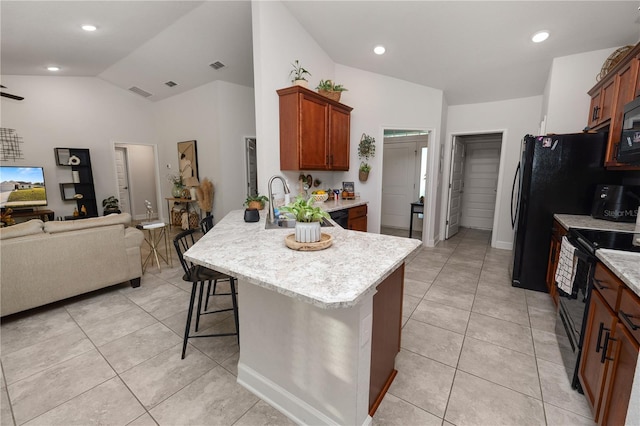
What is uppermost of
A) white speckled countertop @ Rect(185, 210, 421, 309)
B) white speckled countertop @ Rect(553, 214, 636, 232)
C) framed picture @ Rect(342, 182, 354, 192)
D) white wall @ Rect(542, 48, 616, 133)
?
white wall @ Rect(542, 48, 616, 133)

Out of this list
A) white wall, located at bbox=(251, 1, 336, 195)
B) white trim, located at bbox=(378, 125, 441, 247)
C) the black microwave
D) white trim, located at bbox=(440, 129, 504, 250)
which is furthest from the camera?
white trim, located at bbox=(440, 129, 504, 250)

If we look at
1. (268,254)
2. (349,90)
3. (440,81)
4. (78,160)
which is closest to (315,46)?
(349,90)

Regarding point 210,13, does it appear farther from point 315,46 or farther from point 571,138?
point 571,138

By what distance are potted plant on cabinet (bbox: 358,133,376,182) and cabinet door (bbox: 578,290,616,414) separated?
3.27 meters

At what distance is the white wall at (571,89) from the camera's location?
3.09 metres

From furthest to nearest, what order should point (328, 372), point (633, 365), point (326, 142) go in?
point (326, 142)
point (328, 372)
point (633, 365)

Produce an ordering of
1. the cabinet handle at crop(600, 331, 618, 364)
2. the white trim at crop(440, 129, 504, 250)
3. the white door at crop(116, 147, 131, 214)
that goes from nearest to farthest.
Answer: the cabinet handle at crop(600, 331, 618, 364)
the white trim at crop(440, 129, 504, 250)
the white door at crop(116, 147, 131, 214)

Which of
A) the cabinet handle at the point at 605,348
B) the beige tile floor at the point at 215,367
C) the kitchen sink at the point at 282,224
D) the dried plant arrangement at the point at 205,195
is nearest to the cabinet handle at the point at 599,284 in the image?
the cabinet handle at the point at 605,348

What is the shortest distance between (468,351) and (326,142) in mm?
2868

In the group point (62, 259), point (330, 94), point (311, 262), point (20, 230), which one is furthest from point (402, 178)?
point (20, 230)

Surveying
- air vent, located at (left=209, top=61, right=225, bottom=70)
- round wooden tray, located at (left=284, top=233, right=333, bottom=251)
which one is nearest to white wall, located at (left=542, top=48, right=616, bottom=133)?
round wooden tray, located at (left=284, top=233, right=333, bottom=251)

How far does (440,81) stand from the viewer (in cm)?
412

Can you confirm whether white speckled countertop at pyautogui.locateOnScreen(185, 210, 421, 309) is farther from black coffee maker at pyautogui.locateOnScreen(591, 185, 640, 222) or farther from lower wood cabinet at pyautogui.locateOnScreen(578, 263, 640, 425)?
black coffee maker at pyautogui.locateOnScreen(591, 185, 640, 222)

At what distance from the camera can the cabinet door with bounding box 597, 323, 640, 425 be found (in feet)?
3.49
